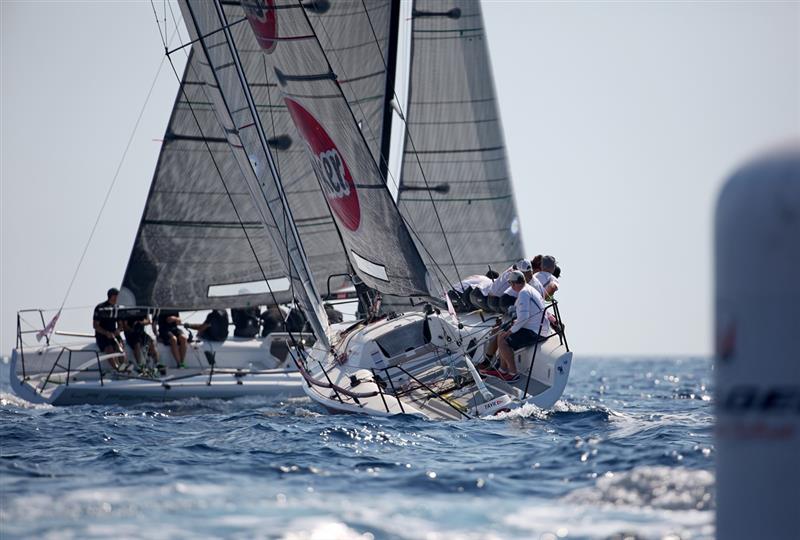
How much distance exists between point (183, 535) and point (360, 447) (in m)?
3.49

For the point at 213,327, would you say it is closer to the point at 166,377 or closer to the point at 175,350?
Answer: the point at 175,350

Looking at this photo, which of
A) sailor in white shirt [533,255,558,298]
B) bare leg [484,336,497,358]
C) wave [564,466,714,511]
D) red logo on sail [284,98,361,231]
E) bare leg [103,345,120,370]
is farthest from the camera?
bare leg [103,345,120,370]

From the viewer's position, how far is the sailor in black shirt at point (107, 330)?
17109 mm

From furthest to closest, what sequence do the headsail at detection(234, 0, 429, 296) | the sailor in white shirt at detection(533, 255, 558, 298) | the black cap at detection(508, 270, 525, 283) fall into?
the headsail at detection(234, 0, 429, 296) < the sailor in white shirt at detection(533, 255, 558, 298) < the black cap at detection(508, 270, 525, 283)

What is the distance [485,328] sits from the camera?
41.9 feet

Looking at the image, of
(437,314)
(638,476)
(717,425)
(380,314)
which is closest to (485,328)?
(437,314)

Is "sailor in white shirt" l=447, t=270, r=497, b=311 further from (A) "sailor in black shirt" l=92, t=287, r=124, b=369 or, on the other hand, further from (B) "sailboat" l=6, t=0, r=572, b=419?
(A) "sailor in black shirt" l=92, t=287, r=124, b=369

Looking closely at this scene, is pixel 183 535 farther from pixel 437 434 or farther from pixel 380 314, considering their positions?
pixel 380 314

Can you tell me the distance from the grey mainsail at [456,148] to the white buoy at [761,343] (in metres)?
15.9

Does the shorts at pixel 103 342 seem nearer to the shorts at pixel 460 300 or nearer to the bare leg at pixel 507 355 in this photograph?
the shorts at pixel 460 300

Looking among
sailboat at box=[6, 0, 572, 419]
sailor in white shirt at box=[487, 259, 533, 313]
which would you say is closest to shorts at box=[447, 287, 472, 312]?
sailboat at box=[6, 0, 572, 419]

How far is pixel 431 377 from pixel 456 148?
8.41m

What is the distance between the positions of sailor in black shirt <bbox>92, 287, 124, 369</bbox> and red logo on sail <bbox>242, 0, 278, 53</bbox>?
227 inches

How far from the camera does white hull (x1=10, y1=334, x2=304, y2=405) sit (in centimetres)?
1565
